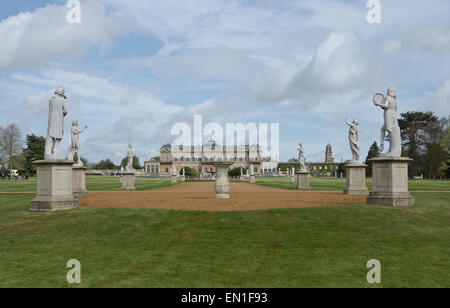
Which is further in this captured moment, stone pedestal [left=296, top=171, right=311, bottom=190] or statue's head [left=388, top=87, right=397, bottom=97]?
stone pedestal [left=296, top=171, right=311, bottom=190]

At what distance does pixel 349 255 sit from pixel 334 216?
2.92 metres

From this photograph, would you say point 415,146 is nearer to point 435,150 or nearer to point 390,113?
point 435,150

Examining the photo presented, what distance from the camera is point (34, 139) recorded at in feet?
246

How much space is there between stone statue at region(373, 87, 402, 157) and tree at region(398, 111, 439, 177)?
196ft

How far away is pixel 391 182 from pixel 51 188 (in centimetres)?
1113

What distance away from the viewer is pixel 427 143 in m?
66.9

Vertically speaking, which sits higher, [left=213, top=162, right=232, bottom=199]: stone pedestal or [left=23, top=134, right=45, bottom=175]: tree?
[left=23, top=134, right=45, bottom=175]: tree

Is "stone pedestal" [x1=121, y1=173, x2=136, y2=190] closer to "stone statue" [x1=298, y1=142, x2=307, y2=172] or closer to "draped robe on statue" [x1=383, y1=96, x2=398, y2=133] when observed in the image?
"stone statue" [x1=298, y1=142, x2=307, y2=172]

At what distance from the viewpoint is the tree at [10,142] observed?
6244cm

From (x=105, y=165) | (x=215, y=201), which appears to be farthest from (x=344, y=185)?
(x=105, y=165)

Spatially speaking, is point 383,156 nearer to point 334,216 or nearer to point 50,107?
point 334,216

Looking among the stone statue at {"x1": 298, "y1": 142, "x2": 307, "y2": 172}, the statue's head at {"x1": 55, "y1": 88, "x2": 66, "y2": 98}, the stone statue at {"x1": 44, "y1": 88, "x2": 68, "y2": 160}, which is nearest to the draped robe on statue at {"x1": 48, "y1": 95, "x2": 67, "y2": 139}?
the stone statue at {"x1": 44, "y1": 88, "x2": 68, "y2": 160}

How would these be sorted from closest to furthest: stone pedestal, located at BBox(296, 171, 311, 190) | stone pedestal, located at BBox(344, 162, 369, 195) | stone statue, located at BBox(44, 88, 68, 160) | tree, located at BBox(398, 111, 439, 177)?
stone statue, located at BBox(44, 88, 68, 160)
stone pedestal, located at BBox(344, 162, 369, 195)
stone pedestal, located at BBox(296, 171, 311, 190)
tree, located at BBox(398, 111, 439, 177)

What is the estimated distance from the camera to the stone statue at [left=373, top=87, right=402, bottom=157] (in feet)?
42.4
